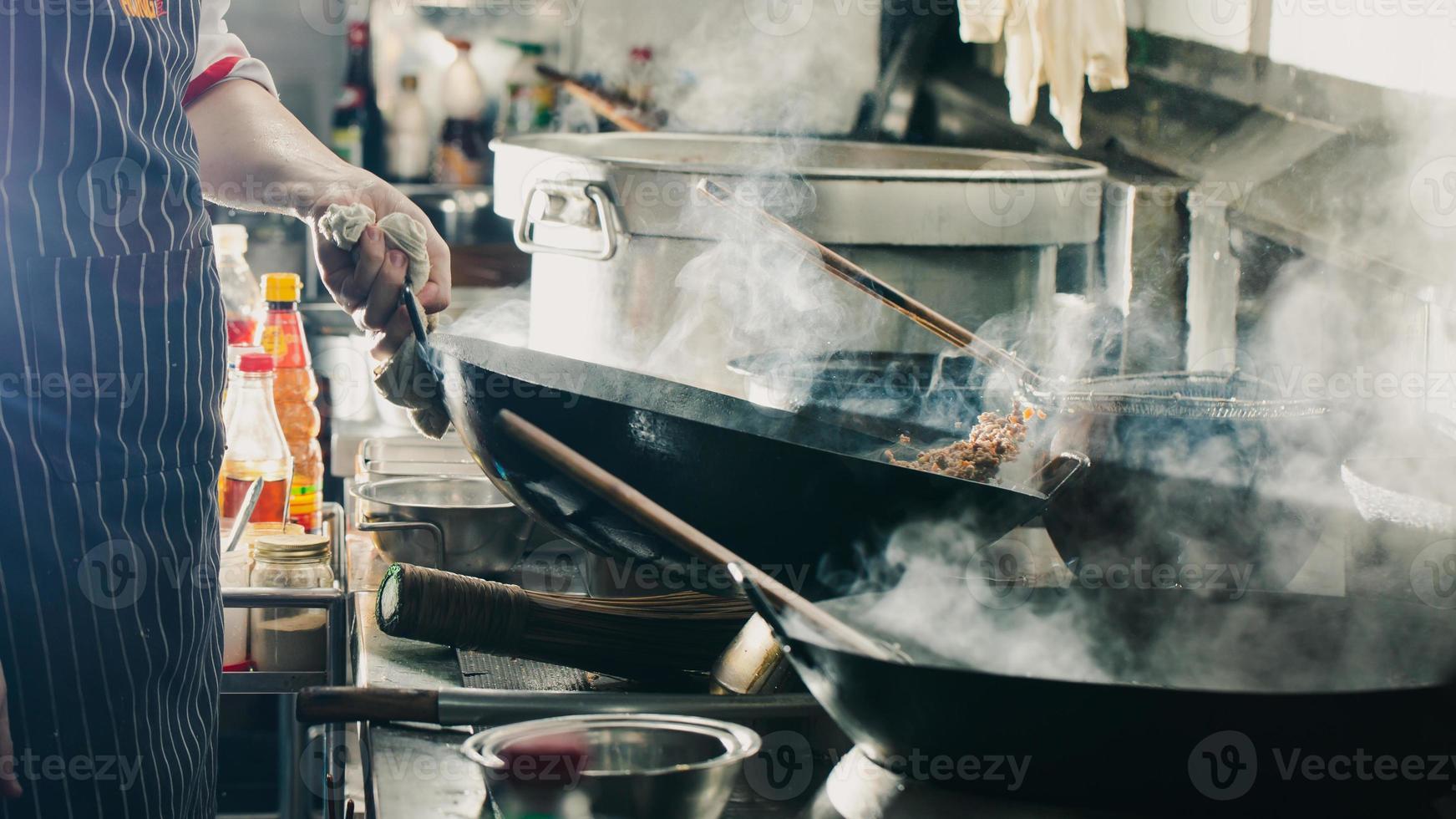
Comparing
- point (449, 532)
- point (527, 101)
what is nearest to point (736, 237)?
point (449, 532)

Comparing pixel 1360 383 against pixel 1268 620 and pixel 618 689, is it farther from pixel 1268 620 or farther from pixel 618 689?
pixel 618 689

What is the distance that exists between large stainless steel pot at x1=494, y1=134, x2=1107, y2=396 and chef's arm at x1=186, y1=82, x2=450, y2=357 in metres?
0.35

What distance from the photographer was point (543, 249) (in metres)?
1.88

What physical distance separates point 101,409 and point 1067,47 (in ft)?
6.33

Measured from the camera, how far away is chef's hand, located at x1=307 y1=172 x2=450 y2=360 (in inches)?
48.7

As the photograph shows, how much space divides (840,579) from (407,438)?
1268 mm

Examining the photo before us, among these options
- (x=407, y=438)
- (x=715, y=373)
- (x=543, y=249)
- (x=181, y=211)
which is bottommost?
(x=407, y=438)

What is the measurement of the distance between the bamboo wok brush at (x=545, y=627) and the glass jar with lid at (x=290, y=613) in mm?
389

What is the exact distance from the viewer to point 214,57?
4.97 feet

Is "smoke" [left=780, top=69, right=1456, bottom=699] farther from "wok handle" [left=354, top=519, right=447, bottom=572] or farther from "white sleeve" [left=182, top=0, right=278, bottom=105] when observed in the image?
"white sleeve" [left=182, top=0, right=278, bottom=105]

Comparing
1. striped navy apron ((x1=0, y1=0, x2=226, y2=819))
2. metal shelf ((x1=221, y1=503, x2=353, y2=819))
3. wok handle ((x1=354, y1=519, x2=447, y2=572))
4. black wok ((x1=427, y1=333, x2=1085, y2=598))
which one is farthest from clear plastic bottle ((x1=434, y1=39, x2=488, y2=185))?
black wok ((x1=427, y1=333, x2=1085, y2=598))

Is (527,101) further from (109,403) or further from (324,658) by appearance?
(109,403)

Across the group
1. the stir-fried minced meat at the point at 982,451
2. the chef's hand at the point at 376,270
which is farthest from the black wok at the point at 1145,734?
the chef's hand at the point at 376,270

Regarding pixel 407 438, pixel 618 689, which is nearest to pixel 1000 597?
pixel 618 689
